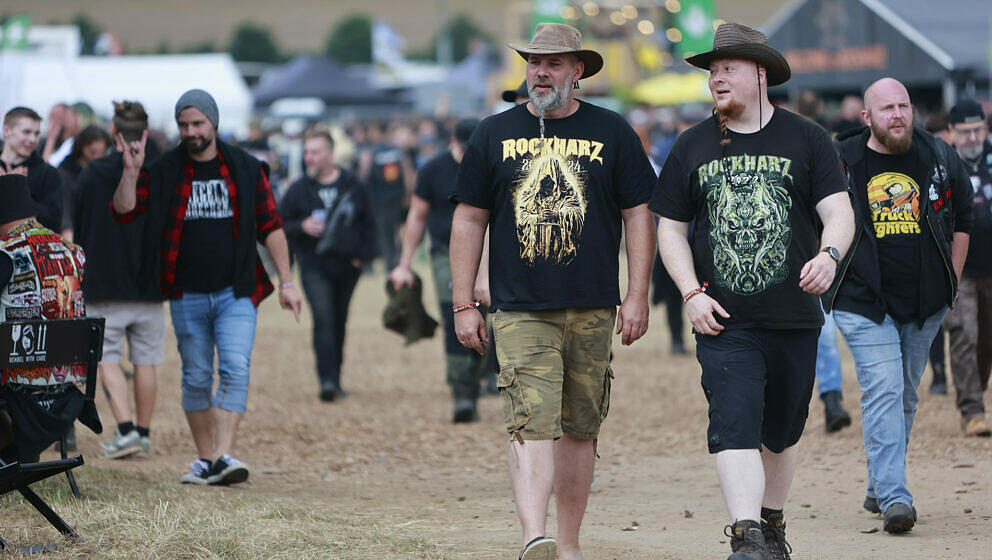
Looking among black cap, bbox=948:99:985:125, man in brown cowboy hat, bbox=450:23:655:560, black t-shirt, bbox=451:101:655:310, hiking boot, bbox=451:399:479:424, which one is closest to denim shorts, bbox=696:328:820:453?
man in brown cowboy hat, bbox=450:23:655:560

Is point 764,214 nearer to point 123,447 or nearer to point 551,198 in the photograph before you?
point 551,198

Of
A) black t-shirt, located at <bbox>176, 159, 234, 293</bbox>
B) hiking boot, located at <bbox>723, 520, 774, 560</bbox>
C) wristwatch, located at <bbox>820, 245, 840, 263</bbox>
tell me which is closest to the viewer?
hiking boot, located at <bbox>723, 520, 774, 560</bbox>

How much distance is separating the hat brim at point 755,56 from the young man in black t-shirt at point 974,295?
3892mm

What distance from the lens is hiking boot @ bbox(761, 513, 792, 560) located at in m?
5.34

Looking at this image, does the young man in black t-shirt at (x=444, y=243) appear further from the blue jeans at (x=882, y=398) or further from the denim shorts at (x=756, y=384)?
the denim shorts at (x=756, y=384)

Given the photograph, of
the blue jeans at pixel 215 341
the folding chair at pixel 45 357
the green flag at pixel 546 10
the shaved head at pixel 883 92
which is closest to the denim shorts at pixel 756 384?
the shaved head at pixel 883 92

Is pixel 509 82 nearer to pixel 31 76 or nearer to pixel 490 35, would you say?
pixel 31 76

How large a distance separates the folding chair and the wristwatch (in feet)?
10.9

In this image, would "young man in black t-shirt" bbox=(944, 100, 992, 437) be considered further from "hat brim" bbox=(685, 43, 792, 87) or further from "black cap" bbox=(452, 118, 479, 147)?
"hat brim" bbox=(685, 43, 792, 87)

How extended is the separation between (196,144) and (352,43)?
8941 cm

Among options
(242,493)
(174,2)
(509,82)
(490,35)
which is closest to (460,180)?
(242,493)

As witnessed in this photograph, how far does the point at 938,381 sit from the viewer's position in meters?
10.3

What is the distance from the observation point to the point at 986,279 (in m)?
9.03

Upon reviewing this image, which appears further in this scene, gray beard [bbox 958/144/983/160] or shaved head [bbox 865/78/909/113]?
gray beard [bbox 958/144/983/160]
